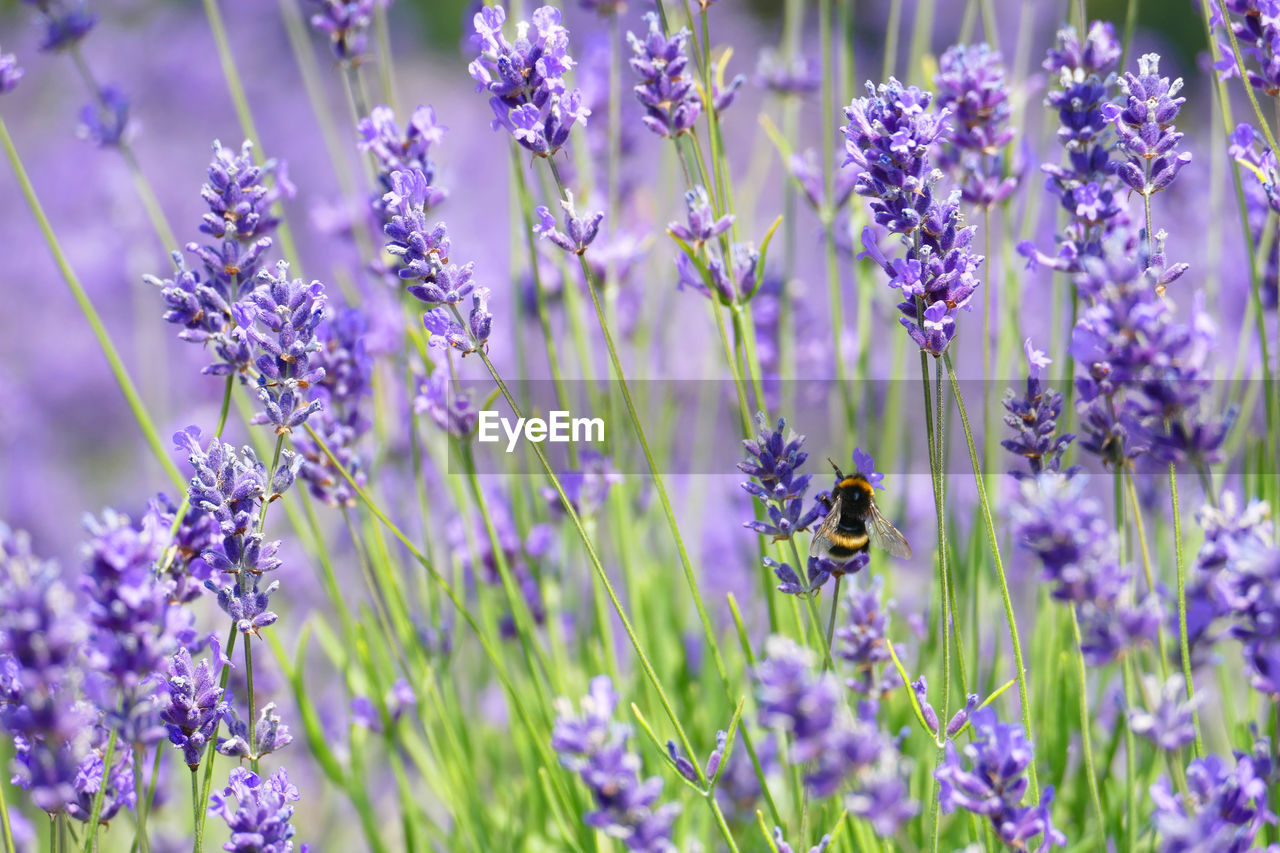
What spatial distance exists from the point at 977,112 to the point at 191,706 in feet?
3.71

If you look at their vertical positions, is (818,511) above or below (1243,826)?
above

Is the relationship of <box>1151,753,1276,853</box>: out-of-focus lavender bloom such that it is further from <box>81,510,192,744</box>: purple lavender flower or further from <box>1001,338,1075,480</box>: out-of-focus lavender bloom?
<box>81,510,192,744</box>: purple lavender flower

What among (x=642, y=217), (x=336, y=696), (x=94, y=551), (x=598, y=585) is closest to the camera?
(x=94, y=551)

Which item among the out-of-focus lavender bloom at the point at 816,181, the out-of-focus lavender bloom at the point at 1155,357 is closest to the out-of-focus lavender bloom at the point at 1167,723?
the out-of-focus lavender bloom at the point at 1155,357

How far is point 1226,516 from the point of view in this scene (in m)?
0.97

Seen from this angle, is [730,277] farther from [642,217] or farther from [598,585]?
[642,217]

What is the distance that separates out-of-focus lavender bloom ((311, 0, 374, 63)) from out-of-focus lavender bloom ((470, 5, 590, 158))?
0.47m

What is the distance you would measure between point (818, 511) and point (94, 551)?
0.67 metres

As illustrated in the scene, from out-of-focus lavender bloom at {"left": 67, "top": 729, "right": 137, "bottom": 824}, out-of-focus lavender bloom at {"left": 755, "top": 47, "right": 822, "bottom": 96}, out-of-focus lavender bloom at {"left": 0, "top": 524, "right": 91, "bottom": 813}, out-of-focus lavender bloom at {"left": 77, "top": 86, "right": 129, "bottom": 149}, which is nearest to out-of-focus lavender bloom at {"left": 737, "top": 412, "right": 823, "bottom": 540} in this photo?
out-of-focus lavender bloom at {"left": 0, "top": 524, "right": 91, "bottom": 813}

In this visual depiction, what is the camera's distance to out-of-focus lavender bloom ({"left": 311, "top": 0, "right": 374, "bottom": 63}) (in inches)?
57.0

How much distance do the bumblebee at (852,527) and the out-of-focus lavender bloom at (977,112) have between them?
16.0 inches

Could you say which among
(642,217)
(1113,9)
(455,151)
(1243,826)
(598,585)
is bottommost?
(1243,826)

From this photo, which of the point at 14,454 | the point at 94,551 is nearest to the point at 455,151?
the point at 14,454

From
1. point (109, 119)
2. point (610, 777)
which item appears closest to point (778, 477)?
point (610, 777)
